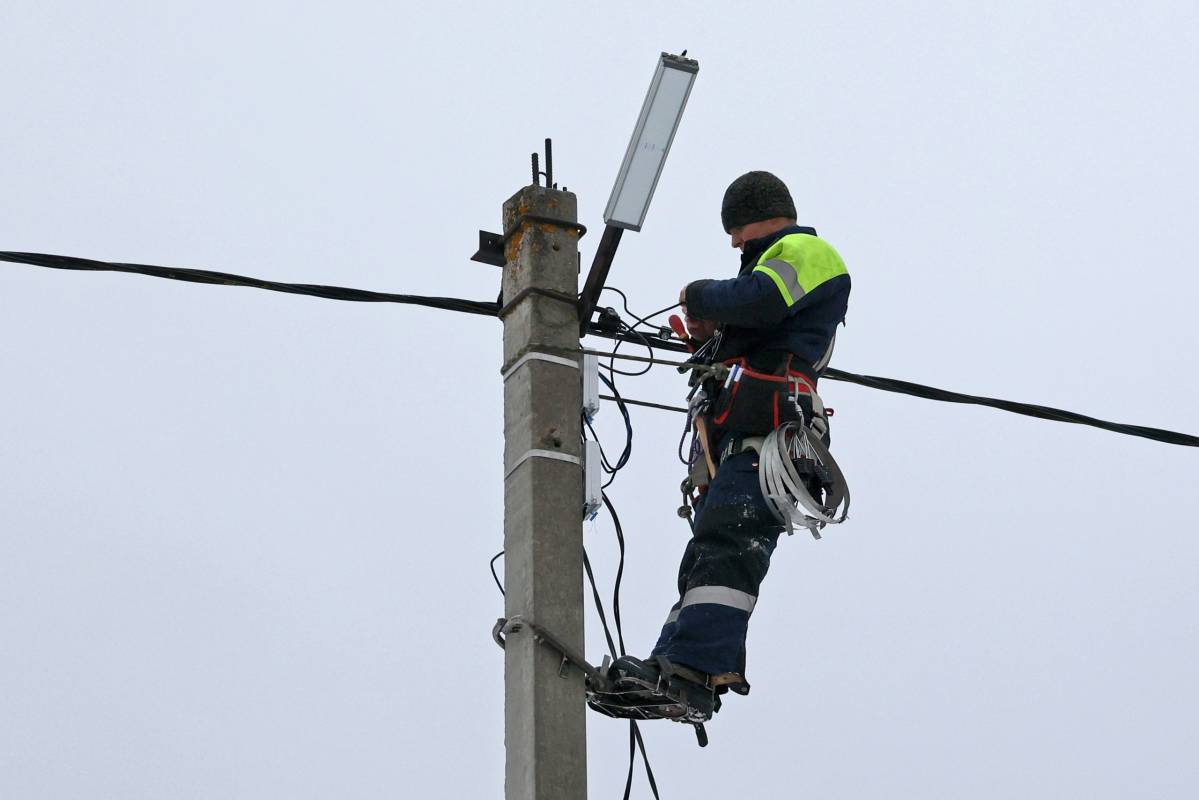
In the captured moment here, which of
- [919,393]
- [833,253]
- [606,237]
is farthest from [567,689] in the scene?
[919,393]

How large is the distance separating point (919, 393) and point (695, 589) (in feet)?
5.92

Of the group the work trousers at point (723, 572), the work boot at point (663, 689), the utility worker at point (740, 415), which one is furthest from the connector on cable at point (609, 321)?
the work boot at point (663, 689)

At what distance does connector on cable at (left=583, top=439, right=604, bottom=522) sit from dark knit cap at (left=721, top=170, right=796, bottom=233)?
1277 mm

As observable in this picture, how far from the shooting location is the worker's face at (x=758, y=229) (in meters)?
6.88

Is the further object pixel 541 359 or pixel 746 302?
pixel 746 302

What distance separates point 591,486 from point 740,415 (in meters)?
0.66

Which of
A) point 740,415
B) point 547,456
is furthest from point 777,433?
point 547,456

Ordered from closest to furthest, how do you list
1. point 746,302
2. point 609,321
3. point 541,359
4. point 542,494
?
point 542,494, point 541,359, point 746,302, point 609,321

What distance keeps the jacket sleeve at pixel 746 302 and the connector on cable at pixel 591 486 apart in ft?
2.41

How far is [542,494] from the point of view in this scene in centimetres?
596

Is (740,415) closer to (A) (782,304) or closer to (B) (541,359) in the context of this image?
(A) (782,304)

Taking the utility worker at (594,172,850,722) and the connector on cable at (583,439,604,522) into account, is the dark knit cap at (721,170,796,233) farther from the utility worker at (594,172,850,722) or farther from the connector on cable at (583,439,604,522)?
the connector on cable at (583,439,604,522)

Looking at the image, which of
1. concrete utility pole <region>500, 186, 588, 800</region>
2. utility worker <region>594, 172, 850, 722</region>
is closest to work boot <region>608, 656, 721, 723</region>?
utility worker <region>594, 172, 850, 722</region>

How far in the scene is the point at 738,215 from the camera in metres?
6.92
